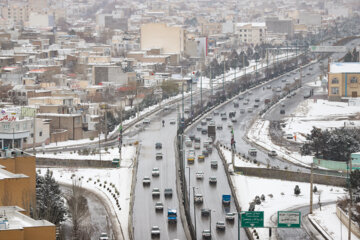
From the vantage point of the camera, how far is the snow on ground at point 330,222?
25.9m

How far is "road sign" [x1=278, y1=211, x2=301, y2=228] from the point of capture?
25188 millimetres

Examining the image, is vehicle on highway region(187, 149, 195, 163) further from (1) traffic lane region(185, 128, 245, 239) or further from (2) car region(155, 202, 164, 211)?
(2) car region(155, 202, 164, 211)

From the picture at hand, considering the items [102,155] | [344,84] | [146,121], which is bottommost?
[146,121]

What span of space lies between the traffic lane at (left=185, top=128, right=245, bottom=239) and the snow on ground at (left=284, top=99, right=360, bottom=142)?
271 inches

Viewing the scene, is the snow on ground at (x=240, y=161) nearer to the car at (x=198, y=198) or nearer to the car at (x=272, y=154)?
the car at (x=272, y=154)

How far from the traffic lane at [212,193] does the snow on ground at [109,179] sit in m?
1.89

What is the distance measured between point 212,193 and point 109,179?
402cm

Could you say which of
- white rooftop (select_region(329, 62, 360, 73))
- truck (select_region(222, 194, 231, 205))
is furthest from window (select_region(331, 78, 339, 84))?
truck (select_region(222, 194, 231, 205))

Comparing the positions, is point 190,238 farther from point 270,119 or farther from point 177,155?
point 270,119

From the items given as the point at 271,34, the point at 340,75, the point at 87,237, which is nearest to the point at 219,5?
the point at 271,34

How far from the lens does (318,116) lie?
48.6 metres

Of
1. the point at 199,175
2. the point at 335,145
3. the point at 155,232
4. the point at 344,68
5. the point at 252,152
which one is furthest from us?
the point at 344,68

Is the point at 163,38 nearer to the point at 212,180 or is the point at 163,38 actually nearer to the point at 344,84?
the point at 344,84

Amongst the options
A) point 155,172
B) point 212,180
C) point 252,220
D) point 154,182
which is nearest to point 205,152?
point 155,172
